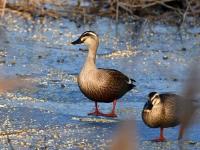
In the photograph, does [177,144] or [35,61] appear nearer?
[177,144]

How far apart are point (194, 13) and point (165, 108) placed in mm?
8547

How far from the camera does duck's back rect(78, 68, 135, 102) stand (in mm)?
6156

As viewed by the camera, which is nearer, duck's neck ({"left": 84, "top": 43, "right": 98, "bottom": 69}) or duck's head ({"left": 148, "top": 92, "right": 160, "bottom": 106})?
duck's head ({"left": 148, "top": 92, "right": 160, "bottom": 106})

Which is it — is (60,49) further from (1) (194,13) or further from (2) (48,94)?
(1) (194,13)

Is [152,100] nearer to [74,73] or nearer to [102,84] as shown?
[102,84]

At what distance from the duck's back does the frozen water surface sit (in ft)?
0.57

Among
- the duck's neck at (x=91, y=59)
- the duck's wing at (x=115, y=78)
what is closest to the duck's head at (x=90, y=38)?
the duck's neck at (x=91, y=59)

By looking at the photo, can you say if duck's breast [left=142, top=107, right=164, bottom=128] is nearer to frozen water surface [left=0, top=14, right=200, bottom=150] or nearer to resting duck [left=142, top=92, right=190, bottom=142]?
resting duck [left=142, top=92, right=190, bottom=142]


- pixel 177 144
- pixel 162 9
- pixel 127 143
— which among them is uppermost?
pixel 162 9

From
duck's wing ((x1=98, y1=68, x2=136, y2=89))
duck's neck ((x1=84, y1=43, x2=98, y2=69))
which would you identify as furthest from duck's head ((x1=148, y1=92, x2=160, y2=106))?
duck's neck ((x1=84, y1=43, x2=98, y2=69))

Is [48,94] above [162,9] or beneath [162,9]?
beneath

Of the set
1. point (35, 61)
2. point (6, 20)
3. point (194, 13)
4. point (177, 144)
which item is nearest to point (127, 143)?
point (177, 144)

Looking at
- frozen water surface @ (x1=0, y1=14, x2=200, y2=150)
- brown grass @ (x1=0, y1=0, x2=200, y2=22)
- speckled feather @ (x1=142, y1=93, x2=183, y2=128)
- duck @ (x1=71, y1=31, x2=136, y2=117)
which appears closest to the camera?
frozen water surface @ (x1=0, y1=14, x2=200, y2=150)

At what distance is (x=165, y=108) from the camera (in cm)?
518
